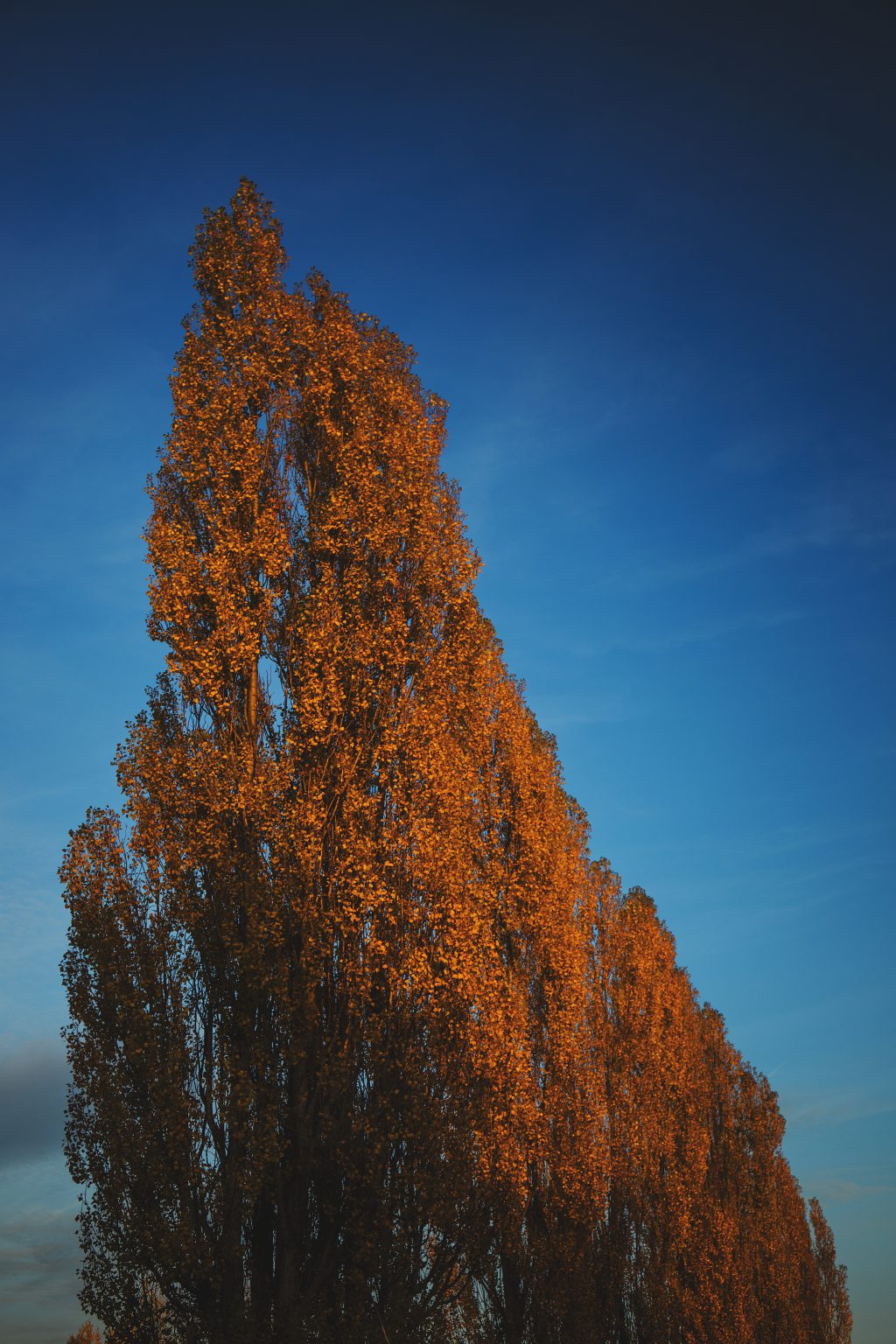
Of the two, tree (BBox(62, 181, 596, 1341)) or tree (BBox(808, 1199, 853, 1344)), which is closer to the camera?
tree (BBox(62, 181, 596, 1341))

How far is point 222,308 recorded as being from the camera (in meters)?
17.6

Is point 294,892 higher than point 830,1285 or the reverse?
higher

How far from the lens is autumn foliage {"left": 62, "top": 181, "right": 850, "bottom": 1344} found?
1214cm

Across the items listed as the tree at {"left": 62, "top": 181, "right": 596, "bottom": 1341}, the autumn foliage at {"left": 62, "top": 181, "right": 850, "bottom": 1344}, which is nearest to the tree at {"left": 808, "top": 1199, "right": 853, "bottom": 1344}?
the autumn foliage at {"left": 62, "top": 181, "right": 850, "bottom": 1344}

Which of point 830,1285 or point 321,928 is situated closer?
point 321,928

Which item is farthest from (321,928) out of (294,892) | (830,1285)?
(830,1285)

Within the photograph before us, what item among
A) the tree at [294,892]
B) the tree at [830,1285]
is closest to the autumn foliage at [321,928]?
the tree at [294,892]

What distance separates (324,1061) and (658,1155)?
567 inches

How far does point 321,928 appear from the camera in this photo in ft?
43.3

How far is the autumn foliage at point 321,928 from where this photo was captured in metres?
12.1

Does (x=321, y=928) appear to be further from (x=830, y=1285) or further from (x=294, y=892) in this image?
(x=830, y=1285)

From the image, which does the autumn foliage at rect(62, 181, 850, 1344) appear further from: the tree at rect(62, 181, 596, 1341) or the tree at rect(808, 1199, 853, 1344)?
the tree at rect(808, 1199, 853, 1344)

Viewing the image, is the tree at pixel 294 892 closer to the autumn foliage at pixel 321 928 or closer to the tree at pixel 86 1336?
the autumn foliage at pixel 321 928

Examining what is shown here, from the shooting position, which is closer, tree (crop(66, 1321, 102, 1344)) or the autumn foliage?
the autumn foliage
